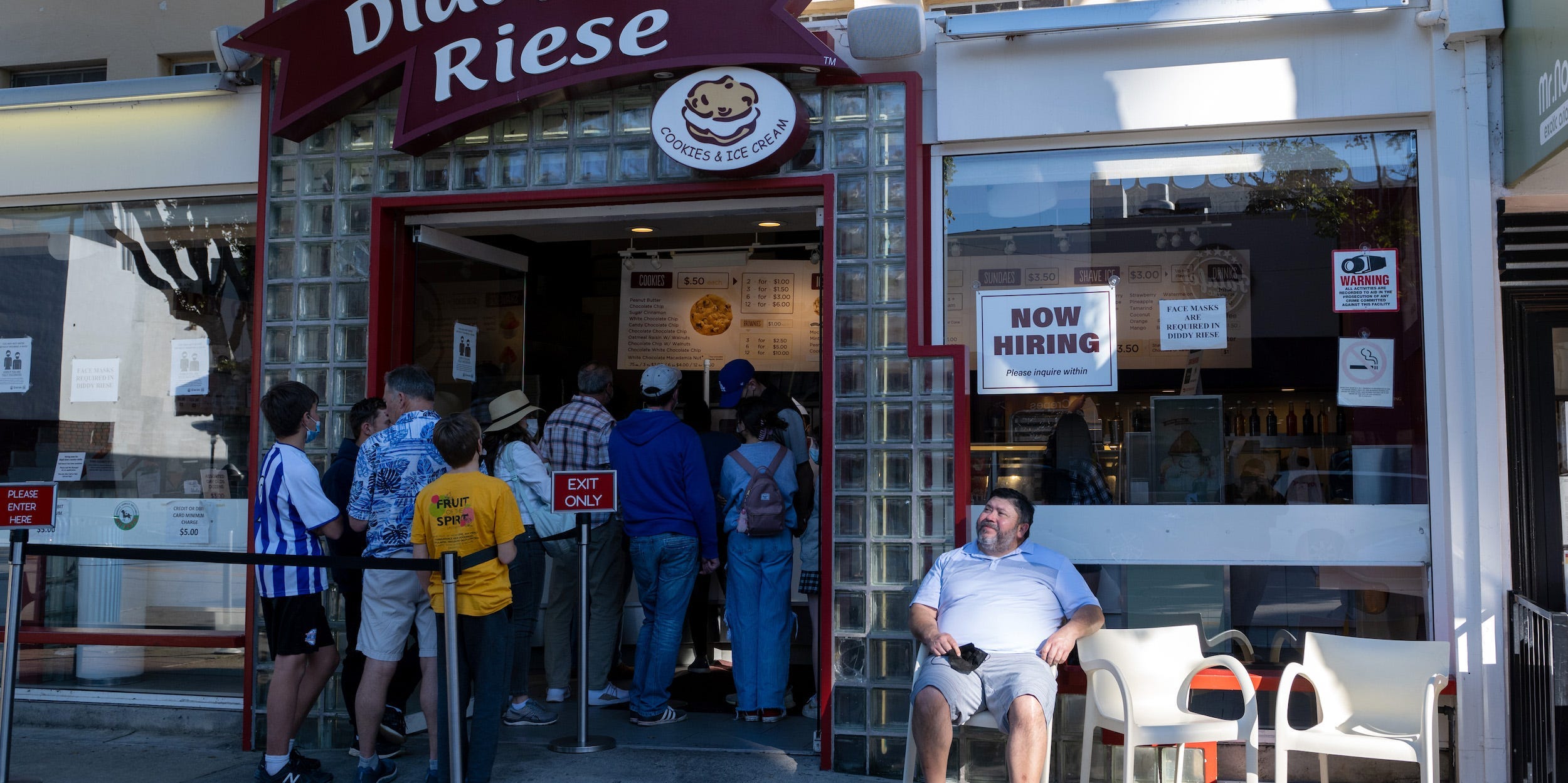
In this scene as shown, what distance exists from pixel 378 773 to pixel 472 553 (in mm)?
1218

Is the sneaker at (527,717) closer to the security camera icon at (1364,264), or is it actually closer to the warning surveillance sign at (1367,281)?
the warning surveillance sign at (1367,281)

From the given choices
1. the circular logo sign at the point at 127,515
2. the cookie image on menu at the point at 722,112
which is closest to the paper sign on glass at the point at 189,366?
the circular logo sign at the point at 127,515

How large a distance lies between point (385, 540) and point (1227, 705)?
3.67 meters

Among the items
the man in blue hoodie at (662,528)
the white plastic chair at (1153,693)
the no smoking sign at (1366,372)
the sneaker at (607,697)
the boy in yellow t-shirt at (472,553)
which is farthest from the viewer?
the sneaker at (607,697)

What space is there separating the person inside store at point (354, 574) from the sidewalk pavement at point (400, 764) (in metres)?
0.16

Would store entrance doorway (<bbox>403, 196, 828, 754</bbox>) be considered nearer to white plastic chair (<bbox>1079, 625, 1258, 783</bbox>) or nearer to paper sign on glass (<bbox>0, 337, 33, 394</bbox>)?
white plastic chair (<bbox>1079, 625, 1258, 783</bbox>)

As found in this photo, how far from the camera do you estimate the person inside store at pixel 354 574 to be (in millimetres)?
5324

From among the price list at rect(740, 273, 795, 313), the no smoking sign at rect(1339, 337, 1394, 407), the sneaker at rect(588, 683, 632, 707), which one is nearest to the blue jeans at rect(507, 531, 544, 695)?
the sneaker at rect(588, 683, 632, 707)

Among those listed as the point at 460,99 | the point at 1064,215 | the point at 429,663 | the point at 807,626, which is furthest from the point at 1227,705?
the point at 460,99

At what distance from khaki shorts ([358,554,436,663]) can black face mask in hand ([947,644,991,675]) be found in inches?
83.1

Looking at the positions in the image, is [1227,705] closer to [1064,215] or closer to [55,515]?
[1064,215]

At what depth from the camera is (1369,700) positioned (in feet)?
15.0

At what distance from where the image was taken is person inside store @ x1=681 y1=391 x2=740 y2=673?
6.61m

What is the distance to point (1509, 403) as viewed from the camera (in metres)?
4.90
